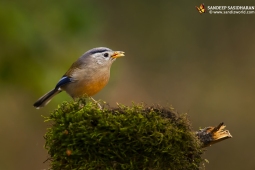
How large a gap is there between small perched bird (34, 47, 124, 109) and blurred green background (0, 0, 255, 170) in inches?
74.6

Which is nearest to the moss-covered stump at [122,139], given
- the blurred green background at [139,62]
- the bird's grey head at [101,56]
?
the bird's grey head at [101,56]

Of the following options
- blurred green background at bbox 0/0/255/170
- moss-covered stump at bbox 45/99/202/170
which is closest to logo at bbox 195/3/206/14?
blurred green background at bbox 0/0/255/170

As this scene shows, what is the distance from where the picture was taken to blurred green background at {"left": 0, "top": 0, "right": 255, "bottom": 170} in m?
9.91

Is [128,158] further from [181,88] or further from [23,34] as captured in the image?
[181,88]

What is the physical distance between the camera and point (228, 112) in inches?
529

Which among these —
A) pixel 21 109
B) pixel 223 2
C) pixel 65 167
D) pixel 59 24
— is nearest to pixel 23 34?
pixel 59 24

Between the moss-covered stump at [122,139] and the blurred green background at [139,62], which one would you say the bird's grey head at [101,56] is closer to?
the moss-covered stump at [122,139]

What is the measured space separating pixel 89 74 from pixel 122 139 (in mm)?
2082

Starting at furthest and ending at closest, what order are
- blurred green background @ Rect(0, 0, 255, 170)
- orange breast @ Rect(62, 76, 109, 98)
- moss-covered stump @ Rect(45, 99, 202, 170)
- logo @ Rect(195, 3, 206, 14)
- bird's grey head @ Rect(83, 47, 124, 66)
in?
logo @ Rect(195, 3, 206, 14)
blurred green background @ Rect(0, 0, 255, 170)
bird's grey head @ Rect(83, 47, 124, 66)
orange breast @ Rect(62, 76, 109, 98)
moss-covered stump @ Rect(45, 99, 202, 170)

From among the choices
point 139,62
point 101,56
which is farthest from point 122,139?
point 139,62

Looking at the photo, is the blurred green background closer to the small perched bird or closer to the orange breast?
the small perched bird

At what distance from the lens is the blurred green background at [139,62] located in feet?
32.5

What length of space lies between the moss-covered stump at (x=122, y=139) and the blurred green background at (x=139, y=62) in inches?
150

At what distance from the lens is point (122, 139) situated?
18.0 ft
